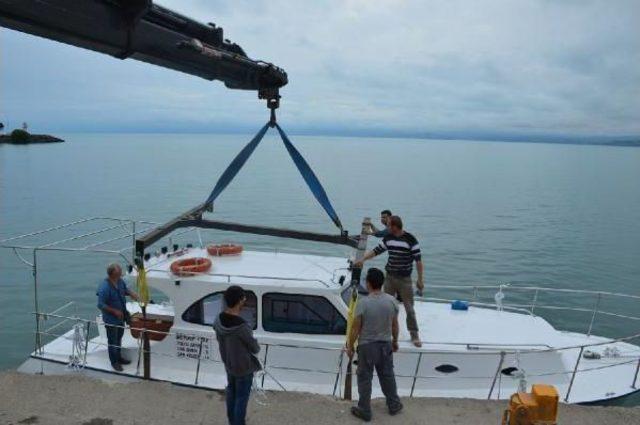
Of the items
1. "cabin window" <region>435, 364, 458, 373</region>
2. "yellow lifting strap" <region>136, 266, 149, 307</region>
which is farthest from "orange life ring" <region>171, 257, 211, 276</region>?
"cabin window" <region>435, 364, 458, 373</region>

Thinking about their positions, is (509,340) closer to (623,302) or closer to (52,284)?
(623,302)

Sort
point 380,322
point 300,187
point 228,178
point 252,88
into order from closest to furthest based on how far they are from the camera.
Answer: point 380,322 < point 252,88 < point 228,178 < point 300,187

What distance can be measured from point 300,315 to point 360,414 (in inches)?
95.2

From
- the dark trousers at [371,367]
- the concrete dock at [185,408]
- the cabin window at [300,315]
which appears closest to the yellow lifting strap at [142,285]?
the concrete dock at [185,408]

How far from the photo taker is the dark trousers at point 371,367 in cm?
505

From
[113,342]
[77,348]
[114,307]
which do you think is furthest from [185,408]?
[77,348]

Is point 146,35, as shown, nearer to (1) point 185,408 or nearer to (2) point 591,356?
(1) point 185,408

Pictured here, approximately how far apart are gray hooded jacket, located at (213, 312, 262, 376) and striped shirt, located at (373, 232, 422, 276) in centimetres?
315

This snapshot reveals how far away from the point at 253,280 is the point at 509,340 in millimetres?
3845

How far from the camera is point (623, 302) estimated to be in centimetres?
1514

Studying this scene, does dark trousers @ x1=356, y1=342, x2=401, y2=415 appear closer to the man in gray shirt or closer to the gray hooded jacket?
the man in gray shirt

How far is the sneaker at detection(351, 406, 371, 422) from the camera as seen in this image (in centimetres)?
509

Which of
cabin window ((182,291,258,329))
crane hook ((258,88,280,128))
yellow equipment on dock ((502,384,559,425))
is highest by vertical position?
crane hook ((258,88,280,128))

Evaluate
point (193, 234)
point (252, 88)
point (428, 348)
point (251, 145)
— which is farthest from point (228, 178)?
point (193, 234)
